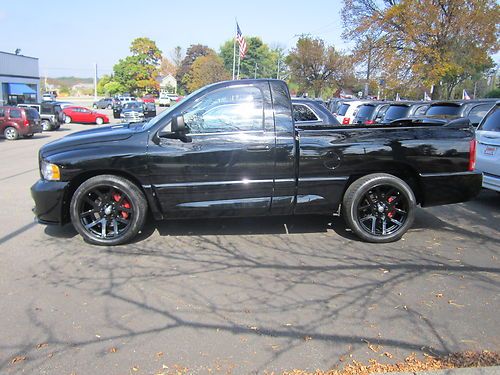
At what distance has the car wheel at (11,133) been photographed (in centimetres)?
2100

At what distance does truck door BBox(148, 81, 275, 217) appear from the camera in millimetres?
5055

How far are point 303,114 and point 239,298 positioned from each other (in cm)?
497

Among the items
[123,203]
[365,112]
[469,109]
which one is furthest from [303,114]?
[365,112]

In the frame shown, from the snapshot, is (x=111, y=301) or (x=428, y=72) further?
(x=428, y=72)

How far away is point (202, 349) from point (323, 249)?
7.80 feet

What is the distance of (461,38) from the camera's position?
22.5 metres

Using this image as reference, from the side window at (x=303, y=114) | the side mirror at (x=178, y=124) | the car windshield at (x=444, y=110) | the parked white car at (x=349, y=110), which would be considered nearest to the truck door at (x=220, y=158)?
the side mirror at (x=178, y=124)

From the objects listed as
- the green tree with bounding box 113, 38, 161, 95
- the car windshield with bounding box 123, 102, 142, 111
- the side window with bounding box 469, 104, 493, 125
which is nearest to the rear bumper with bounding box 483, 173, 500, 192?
the side window with bounding box 469, 104, 493, 125

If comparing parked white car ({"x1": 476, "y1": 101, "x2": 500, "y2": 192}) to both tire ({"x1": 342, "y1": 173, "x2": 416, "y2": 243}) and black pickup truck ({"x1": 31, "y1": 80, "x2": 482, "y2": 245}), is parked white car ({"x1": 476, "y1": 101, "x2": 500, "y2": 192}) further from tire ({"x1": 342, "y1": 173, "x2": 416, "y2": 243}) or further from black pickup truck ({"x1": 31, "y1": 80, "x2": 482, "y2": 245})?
tire ({"x1": 342, "y1": 173, "x2": 416, "y2": 243})

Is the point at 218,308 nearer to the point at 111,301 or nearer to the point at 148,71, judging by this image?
the point at 111,301

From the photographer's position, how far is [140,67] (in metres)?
83.9

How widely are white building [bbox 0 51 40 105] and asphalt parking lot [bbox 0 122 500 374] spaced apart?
137 ft

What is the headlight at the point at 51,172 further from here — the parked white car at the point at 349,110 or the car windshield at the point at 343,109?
the car windshield at the point at 343,109

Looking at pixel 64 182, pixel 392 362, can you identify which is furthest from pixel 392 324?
pixel 64 182
